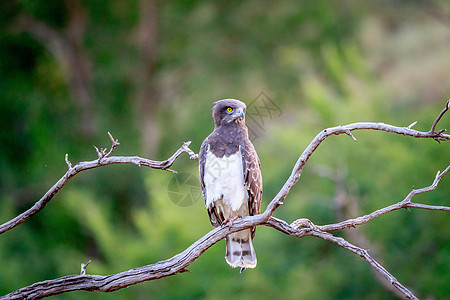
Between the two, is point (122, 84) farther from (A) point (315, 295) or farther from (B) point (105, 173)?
(A) point (315, 295)

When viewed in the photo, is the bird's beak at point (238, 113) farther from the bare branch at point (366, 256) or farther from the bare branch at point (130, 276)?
the bare branch at point (366, 256)

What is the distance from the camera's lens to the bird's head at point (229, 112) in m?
4.77

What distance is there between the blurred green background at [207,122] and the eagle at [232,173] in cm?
616

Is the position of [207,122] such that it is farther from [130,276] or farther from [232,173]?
[130,276]

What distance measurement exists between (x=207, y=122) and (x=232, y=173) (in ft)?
31.0

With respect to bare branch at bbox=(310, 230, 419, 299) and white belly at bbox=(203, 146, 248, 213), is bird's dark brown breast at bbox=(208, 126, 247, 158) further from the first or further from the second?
bare branch at bbox=(310, 230, 419, 299)

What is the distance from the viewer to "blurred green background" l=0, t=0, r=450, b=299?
12000mm

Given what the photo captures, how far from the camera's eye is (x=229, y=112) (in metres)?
4.82

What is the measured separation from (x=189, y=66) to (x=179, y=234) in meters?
6.63

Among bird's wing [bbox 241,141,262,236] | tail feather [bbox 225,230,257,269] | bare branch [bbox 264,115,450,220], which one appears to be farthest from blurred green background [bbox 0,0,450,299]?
bare branch [bbox 264,115,450,220]

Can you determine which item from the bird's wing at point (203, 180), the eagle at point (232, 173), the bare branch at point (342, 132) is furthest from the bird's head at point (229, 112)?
the bare branch at point (342, 132)

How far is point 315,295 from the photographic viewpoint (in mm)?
11992

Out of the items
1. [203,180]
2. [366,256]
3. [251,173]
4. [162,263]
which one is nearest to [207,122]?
[203,180]

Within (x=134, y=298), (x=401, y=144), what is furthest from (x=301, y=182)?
(x=134, y=298)
